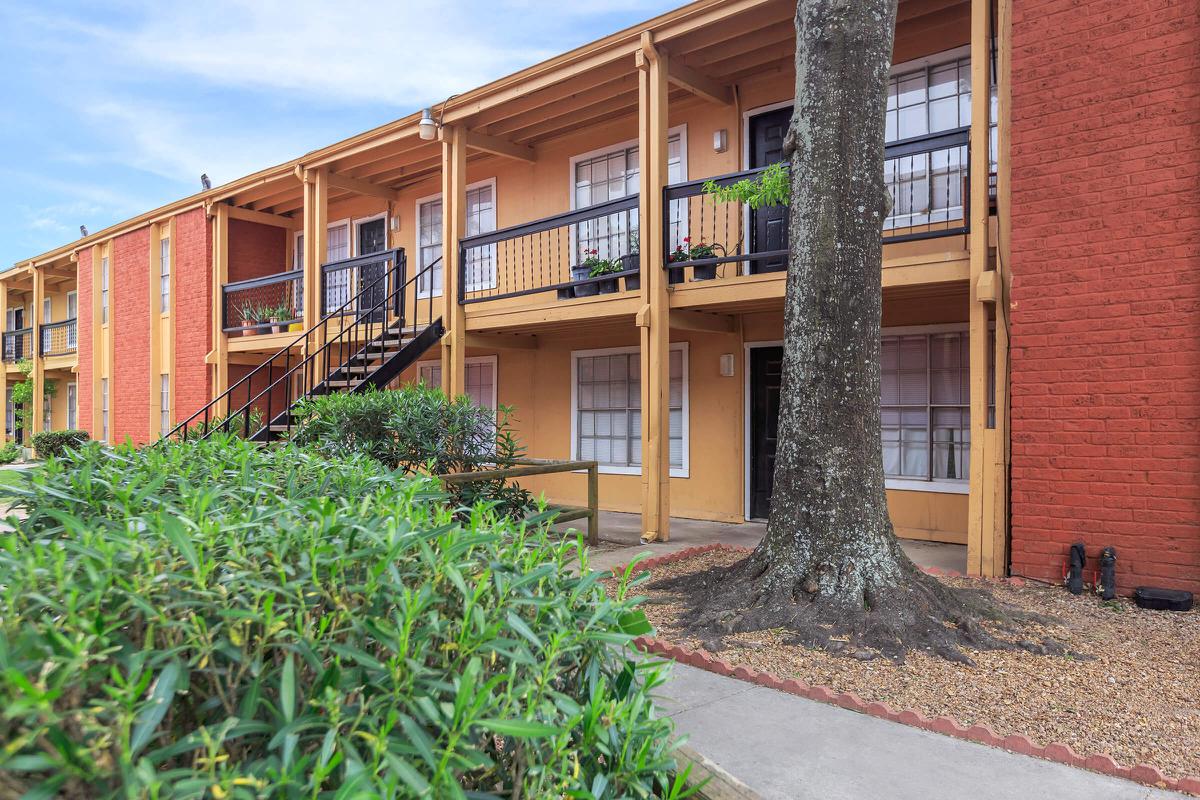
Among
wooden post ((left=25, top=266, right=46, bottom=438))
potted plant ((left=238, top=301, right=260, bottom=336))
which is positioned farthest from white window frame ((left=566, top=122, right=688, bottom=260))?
wooden post ((left=25, top=266, right=46, bottom=438))

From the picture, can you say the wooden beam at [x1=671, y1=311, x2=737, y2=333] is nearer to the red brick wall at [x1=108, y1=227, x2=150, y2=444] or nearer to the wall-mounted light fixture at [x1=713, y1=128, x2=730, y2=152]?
the wall-mounted light fixture at [x1=713, y1=128, x2=730, y2=152]

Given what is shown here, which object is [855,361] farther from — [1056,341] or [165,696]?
[165,696]

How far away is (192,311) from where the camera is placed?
15.5m

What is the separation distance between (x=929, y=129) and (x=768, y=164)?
180 cm

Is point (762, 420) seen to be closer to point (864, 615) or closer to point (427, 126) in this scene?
point (864, 615)

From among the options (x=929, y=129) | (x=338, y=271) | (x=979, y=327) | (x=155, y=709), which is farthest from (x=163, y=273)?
(x=155, y=709)

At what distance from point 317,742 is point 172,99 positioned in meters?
104

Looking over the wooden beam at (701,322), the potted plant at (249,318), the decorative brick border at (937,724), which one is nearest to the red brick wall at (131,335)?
the potted plant at (249,318)

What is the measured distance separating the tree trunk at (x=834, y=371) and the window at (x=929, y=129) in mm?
3036

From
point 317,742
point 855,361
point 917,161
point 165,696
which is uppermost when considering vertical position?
point 917,161

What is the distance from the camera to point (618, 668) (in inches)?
72.4

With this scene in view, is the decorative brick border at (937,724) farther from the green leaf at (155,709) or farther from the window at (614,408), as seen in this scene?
the window at (614,408)

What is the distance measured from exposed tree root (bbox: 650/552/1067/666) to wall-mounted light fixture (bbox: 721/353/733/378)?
4.85 m

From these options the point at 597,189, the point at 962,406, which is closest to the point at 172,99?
the point at 597,189
